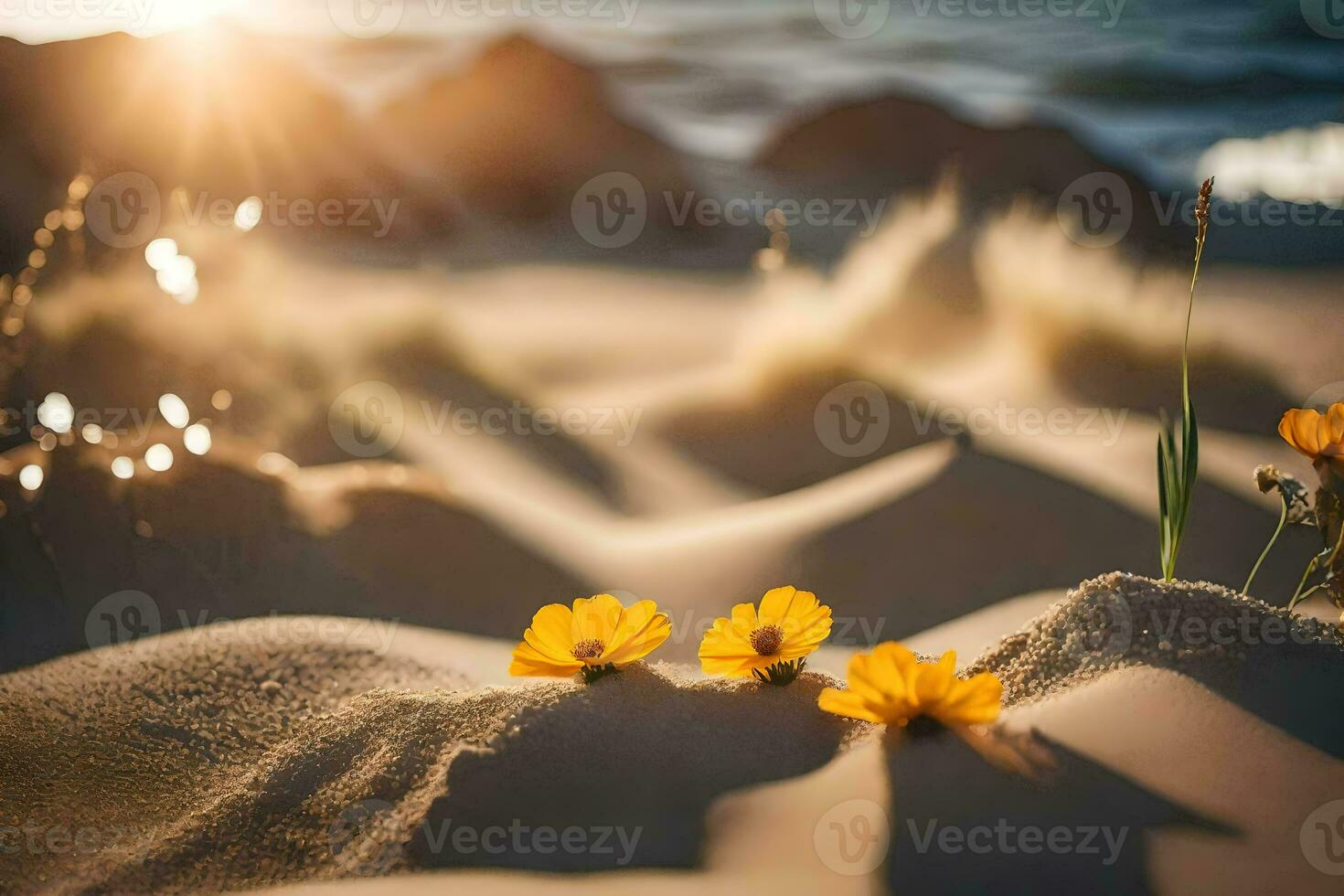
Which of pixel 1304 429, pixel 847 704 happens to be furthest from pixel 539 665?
pixel 1304 429

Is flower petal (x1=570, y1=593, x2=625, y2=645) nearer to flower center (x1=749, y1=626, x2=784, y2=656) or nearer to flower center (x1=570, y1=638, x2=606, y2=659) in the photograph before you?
flower center (x1=570, y1=638, x2=606, y2=659)

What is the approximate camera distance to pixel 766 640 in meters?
1.85

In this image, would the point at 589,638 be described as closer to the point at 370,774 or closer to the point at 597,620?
the point at 597,620

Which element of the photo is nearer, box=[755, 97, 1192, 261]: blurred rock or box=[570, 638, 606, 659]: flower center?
box=[570, 638, 606, 659]: flower center

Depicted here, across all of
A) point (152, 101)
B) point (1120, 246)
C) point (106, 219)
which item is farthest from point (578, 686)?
point (152, 101)

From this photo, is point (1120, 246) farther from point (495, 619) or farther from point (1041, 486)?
point (495, 619)

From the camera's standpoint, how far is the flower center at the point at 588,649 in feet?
6.12

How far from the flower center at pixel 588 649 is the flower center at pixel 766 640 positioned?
0.93ft

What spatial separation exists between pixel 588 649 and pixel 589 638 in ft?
0.11

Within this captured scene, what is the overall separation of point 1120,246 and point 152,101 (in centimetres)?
754

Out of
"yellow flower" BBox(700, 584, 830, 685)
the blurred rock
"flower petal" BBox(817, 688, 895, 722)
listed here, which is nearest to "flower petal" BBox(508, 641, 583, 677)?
"yellow flower" BBox(700, 584, 830, 685)

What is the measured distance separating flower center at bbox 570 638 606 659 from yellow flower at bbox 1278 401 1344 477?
1324 millimetres

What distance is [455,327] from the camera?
20.1ft

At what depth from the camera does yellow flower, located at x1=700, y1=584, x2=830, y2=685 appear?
72.6 inches
